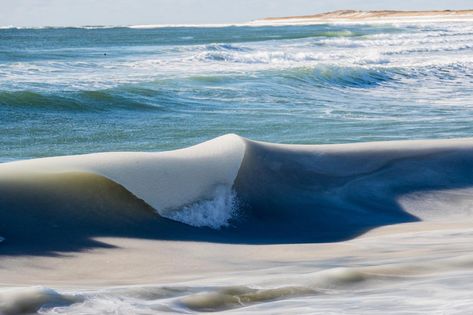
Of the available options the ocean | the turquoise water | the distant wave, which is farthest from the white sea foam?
the distant wave

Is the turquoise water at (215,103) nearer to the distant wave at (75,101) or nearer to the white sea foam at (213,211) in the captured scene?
the distant wave at (75,101)

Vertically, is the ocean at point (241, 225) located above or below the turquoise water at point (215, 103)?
above

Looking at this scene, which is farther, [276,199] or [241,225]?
[276,199]

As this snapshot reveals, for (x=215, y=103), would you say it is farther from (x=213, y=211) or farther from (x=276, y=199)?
(x=213, y=211)

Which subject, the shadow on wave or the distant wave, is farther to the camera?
the distant wave

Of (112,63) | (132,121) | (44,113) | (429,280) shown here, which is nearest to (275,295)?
(429,280)

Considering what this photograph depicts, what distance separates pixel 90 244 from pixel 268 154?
1919 millimetres

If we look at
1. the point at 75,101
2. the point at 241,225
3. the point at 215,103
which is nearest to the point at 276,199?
the point at 241,225

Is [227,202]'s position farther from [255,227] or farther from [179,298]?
[179,298]

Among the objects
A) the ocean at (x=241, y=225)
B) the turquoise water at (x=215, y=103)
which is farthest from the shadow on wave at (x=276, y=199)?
the turquoise water at (x=215, y=103)

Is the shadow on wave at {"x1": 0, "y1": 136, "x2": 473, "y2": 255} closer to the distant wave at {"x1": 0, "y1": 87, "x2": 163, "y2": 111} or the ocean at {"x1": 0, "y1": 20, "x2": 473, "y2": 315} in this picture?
the ocean at {"x1": 0, "y1": 20, "x2": 473, "y2": 315}

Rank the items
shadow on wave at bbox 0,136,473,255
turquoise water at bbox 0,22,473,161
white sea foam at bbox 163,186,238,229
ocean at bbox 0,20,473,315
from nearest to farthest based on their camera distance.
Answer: ocean at bbox 0,20,473,315 < shadow on wave at bbox 0,136,473,255 < white sea foam at bbox 163,186,238,229 < turquoise water at bbox 0,22,473,161

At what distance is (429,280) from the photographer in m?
3.72

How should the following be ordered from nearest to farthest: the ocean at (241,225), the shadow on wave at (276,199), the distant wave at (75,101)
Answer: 1. the ocean at (241,225)
2. the shadow on wave at (276,199)
3. the distant wave at (75,101)
